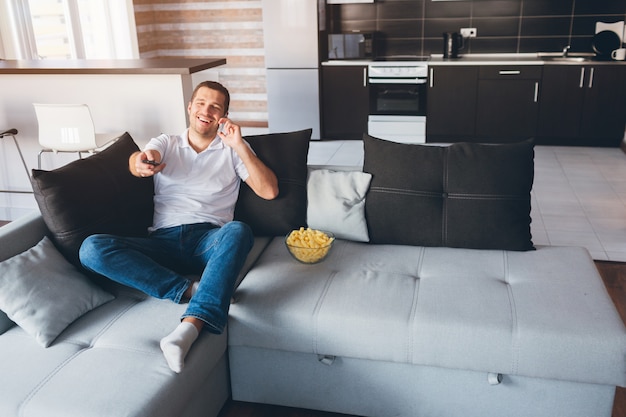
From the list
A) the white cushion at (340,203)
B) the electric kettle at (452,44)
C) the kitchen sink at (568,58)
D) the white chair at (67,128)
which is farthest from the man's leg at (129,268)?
the kitchen sink at (568,58)

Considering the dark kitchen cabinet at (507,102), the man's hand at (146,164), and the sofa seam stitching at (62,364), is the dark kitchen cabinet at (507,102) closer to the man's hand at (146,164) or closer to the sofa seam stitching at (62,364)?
the man's hand at (146,164)

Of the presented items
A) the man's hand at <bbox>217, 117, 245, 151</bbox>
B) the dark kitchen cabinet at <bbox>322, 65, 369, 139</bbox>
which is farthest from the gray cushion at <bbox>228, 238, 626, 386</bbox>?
the dark kitchen cabinet at <bbox>322, 65, 369, 139</bbox>

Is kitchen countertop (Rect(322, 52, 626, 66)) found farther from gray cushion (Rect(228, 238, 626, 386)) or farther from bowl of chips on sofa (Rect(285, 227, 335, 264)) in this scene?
bowl of chips on sofa (Rect(285, 227, 335, 264))

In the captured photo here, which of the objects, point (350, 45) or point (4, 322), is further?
point (350, 45)

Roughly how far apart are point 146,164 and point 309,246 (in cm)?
73

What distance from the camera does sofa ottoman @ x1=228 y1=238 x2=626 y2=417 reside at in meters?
1.88

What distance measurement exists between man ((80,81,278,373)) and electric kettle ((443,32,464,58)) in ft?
13.3

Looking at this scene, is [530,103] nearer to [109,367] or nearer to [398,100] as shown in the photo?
[398,100]

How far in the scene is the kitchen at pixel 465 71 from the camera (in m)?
5.76

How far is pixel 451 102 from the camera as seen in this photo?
19.7 ft

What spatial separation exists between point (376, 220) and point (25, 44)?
13.1 feet

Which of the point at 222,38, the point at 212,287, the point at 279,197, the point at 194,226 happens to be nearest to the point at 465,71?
the point at 222,38

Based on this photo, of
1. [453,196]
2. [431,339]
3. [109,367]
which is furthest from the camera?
[453,196]

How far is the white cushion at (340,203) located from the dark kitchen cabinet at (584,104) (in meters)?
3.89
